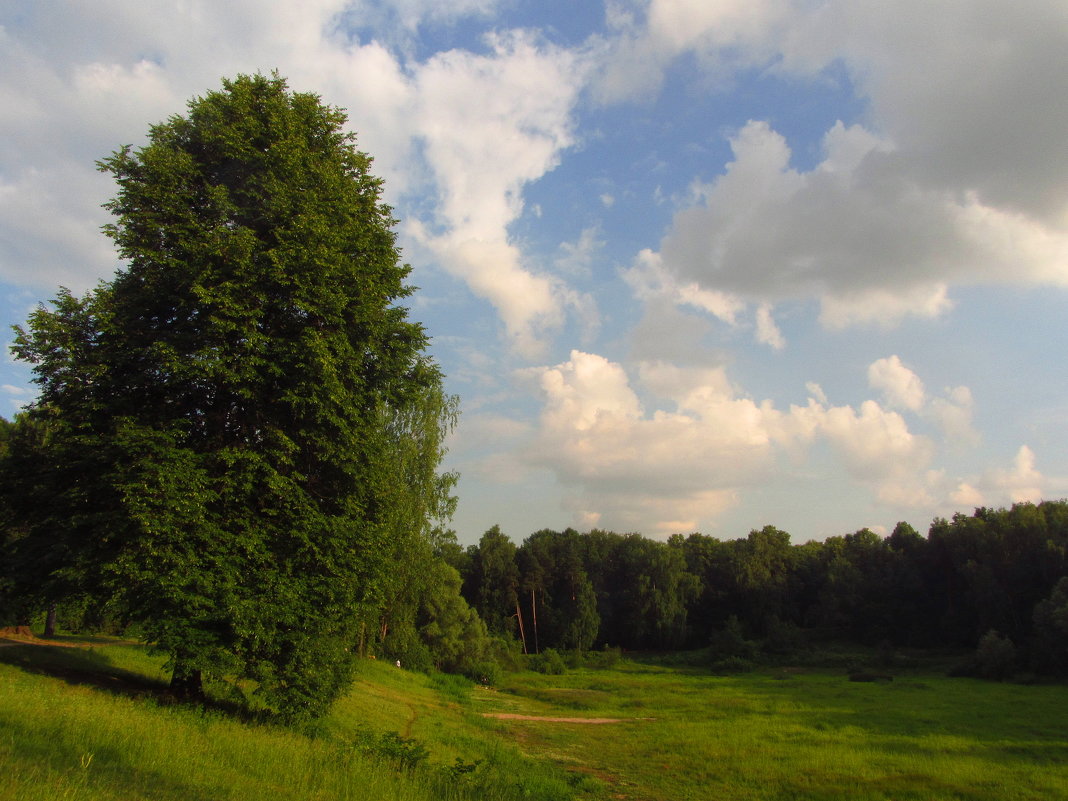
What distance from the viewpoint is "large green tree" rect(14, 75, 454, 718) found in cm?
1370

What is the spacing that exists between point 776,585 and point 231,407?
91.2 m

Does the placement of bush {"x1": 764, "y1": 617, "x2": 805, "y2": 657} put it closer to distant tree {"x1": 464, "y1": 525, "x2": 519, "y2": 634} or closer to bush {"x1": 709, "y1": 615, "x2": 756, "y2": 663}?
bush {"x1": 709, "y1": 615, "x2": 756, "y2": 663}

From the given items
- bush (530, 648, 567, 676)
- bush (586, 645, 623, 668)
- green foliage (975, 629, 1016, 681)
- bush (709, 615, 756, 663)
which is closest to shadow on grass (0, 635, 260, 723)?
bush (530, 648, 567, 676)

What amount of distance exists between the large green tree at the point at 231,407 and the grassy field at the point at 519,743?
2.24 m

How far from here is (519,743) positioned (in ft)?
85.5

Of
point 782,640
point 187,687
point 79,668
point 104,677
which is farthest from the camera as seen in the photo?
point 782,640

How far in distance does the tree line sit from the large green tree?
195 ft

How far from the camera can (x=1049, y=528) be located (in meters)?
63.9

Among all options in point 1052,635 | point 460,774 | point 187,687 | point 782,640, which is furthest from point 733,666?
point 187,687

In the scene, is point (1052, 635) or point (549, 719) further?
point (1052, 635)

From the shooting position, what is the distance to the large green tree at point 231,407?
1370 cm

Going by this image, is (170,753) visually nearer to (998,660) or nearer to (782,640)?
(998,660)

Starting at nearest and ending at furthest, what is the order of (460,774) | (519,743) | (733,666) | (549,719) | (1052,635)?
(460,774), (519,743), (549,719), (1052,635), (733,666)

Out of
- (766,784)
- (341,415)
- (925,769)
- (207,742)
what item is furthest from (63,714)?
(925,769)
